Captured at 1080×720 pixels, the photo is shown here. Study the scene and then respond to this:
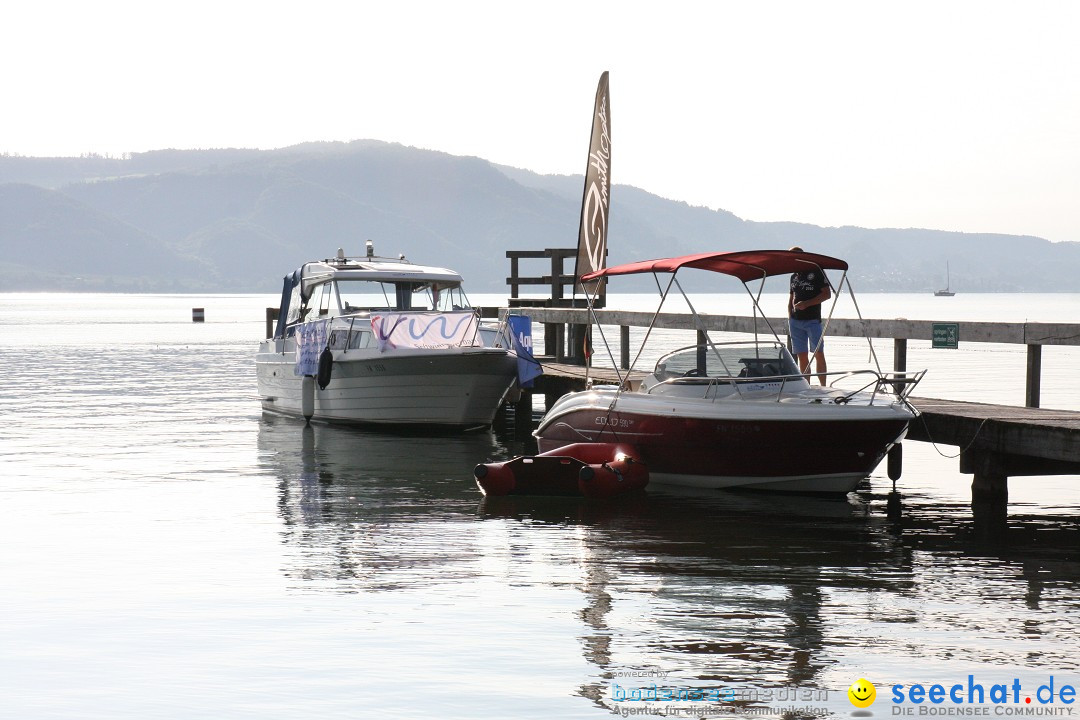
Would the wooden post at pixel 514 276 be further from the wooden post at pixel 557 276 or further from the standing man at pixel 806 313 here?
the standing man at pixel 806 313

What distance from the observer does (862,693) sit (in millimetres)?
7051

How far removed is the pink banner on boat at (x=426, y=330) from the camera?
832 inches

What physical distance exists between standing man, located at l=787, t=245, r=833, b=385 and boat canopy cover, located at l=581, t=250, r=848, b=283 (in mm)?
674

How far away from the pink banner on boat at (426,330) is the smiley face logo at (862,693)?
1419cm

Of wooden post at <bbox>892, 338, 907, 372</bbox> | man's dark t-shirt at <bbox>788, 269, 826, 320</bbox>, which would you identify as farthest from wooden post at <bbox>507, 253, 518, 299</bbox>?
wooden post at <bbox>892, 338, 907, 372</bbox>

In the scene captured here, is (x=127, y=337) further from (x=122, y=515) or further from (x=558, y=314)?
(x=122, y=515)

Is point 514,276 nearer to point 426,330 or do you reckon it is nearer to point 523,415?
point 523,415

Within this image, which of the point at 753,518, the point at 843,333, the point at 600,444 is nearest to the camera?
the point at 753,518

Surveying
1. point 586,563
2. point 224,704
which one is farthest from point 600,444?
point 224,704

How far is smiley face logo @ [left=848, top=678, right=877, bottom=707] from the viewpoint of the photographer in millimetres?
6907

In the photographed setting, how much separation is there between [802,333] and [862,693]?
32.1ft

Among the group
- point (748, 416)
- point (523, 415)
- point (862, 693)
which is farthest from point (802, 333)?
point (862, 693)

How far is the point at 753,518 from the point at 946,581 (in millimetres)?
2860

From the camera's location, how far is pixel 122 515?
43.7 feet
